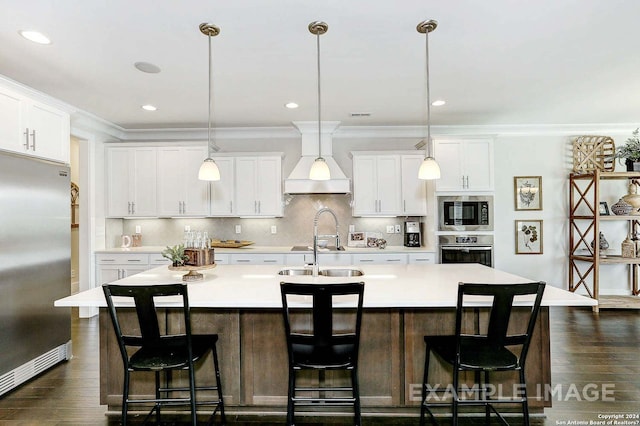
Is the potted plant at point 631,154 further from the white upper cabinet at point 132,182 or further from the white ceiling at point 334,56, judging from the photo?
the white upper cabinet at point 132,182

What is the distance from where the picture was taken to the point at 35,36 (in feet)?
8.14

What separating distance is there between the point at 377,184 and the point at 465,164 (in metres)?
1.15

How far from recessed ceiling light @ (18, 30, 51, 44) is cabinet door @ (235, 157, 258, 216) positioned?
8.48 ft

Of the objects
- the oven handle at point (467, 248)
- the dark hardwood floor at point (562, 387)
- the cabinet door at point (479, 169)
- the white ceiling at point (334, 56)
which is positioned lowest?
the dark hardwood floor at point (562, 387)

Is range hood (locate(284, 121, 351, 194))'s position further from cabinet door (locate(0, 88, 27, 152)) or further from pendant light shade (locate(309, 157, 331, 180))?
cabinet door (locate(0, 88, 27, 152))

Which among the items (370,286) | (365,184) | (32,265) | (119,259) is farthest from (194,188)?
(370,286)

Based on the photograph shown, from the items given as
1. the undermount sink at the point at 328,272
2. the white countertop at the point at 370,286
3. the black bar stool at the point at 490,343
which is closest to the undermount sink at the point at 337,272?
the undermount sink at the point at 328,272

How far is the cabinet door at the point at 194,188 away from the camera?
495 cm

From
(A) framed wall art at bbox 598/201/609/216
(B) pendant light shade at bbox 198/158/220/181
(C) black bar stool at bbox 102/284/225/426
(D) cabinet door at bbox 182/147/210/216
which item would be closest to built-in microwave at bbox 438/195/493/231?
(A) framed wall art at bbox 598/201/609/216

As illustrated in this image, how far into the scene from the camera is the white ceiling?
221 centimetres

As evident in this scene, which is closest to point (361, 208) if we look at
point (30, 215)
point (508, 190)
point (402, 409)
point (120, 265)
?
point (508, 190)

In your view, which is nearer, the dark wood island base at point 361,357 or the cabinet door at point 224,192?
the dark wood island base at point 361,357

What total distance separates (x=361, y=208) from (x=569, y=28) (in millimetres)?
2972

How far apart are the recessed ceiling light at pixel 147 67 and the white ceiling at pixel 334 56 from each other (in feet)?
0.18
